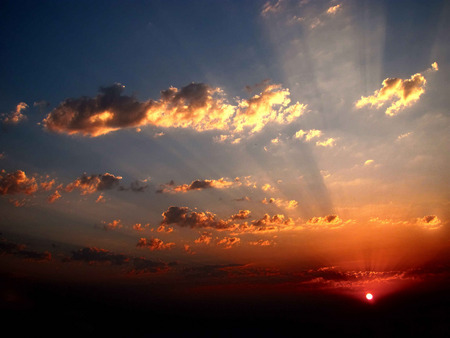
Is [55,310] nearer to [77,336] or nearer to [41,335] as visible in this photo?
[41,335]

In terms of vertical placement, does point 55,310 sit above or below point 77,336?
above

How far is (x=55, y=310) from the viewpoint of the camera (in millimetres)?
186125

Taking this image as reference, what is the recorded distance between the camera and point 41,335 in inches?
6860

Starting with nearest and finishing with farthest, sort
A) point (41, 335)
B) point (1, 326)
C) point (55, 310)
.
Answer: point (1, 326) < point (41, 335) < point (55, 310)

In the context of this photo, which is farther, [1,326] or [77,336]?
[77,336]

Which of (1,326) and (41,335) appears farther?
(41,335)

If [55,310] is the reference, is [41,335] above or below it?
below

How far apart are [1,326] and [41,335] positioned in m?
27.0

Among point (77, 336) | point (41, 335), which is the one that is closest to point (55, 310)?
point (41, 335)

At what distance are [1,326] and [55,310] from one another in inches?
1324

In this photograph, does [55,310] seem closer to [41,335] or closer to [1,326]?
[41,335]

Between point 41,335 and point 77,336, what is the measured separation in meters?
29.1

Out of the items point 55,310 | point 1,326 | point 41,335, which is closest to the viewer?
point 1,326

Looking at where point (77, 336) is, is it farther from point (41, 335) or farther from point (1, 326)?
point (1, 326)
